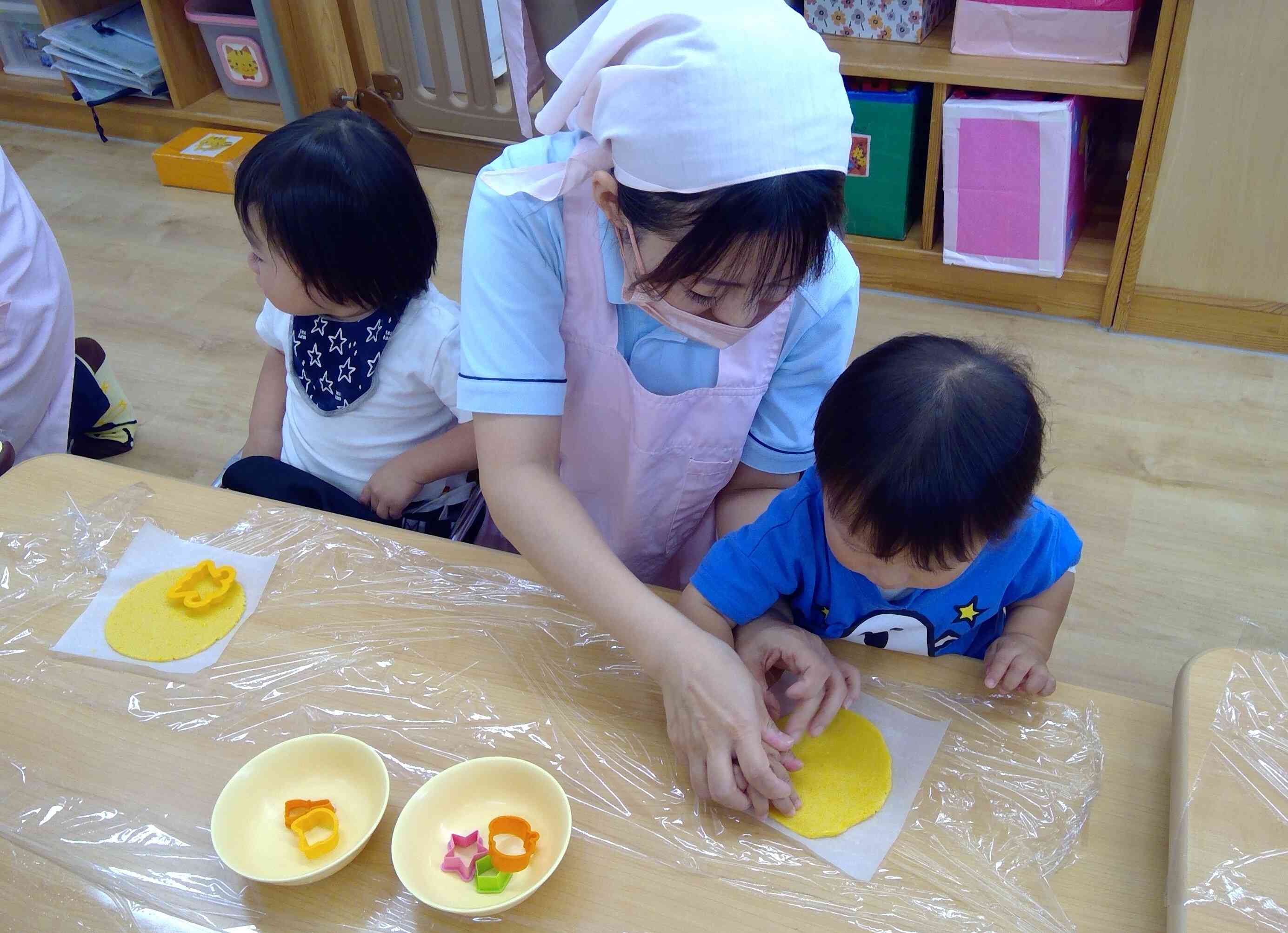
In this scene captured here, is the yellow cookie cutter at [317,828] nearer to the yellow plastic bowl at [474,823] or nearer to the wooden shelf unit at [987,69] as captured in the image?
the yellow plastic bowl at [474,823]

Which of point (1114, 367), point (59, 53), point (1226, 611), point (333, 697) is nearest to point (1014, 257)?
point (1114, 367)

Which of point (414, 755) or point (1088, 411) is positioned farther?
point (1088, 411)

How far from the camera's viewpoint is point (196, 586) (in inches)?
32.8

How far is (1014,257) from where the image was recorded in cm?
206

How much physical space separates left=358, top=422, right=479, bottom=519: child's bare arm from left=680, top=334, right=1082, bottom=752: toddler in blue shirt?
1.38ft

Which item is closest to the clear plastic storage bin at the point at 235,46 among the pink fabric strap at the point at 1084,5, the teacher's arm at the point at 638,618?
the pink fabric strap at the point at 1084,5

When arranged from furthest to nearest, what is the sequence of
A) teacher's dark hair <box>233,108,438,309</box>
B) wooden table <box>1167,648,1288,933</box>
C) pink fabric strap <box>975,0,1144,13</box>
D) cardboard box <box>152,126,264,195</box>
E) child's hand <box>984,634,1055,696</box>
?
cardboard box <box>152,126,264,195</box> < pink fabric strap <box>975,0,1144,13</box> < teacher's dark hair <box>233,108,438,309</box> < child's hand <box>984,634,1055,696</box> < wooden table <box>1167,648,1288,933</box>

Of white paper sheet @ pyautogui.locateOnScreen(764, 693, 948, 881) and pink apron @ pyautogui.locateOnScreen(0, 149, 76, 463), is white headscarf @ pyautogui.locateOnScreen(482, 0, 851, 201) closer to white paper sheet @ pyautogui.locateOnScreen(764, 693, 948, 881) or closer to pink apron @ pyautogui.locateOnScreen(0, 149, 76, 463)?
white paper sheet @ pyautogui.locateOnScreen(764, 693, 948, 881)

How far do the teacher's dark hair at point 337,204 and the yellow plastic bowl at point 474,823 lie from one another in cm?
58

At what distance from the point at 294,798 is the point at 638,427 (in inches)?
16.5

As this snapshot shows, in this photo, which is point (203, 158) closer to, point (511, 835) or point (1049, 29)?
point (1049, 29)

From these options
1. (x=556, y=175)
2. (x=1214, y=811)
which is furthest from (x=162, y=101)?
(x=1214, y=811)

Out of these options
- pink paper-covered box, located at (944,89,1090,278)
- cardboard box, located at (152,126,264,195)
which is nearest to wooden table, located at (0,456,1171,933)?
pink paper-covered box, located at (944,89,1090,278)

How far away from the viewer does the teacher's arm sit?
0.67 m
